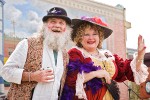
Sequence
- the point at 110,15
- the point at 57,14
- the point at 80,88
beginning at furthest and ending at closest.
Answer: the point at 110,15 < the point at 57,14 < the point at 80,88

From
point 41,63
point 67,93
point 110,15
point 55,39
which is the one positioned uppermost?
point 110,15

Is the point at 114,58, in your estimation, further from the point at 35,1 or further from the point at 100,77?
the point at 35,1

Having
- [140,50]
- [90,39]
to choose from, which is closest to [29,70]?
[90,39]

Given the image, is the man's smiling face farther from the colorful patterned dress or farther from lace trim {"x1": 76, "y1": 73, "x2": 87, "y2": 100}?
lace trim {"x1": 76, "y1": 73, "x2": 87, "y2": 100}

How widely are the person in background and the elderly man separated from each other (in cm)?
9

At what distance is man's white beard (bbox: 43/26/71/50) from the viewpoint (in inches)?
97.1

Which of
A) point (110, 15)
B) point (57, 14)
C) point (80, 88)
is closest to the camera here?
point (80, 88)

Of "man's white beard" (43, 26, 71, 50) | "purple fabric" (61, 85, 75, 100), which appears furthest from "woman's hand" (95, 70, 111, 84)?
"man's white beard" (43, 26, 71, 50)

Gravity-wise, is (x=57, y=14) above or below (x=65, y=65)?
above

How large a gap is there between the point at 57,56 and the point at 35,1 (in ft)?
15.7

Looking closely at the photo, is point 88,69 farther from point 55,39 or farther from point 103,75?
point 55,39

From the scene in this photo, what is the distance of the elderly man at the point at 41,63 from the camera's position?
7.68 ft

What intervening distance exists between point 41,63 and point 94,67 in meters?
0.42

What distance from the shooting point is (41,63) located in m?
2.41
